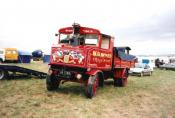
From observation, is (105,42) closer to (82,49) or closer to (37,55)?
(82,49)

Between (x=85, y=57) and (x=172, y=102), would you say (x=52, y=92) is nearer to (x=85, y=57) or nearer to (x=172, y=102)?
(x=85, y=57)

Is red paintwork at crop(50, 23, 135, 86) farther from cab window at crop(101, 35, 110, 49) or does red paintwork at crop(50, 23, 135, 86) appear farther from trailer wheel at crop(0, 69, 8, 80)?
trailer wheel at crop(0, 69, 8, 80)

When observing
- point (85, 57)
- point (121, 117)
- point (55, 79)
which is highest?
point (85, 57)

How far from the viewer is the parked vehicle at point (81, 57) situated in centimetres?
1101

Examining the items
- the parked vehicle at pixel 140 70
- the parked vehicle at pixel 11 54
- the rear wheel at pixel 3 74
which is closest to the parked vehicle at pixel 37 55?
the parked vehicle at pixel 11 54

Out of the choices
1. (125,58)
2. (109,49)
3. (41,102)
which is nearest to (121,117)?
(41,102)

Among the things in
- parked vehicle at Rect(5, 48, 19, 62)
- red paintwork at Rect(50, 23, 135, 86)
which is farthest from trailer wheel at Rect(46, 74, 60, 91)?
parked vehicle at Rect(5, 48, 19, 62)

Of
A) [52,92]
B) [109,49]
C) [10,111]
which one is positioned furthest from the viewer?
[109,49]

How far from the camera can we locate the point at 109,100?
10.9m

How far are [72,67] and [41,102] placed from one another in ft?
8.11

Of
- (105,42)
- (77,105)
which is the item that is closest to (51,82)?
(77,105)

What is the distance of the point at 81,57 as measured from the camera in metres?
11.0

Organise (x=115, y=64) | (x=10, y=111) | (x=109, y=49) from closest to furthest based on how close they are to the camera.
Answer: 1. (x=10, y=111)
2. (x=109, y=49)
3. (x=115, y=64)

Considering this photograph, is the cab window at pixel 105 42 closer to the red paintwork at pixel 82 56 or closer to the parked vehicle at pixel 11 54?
the red paintwork at pixel 82 56
